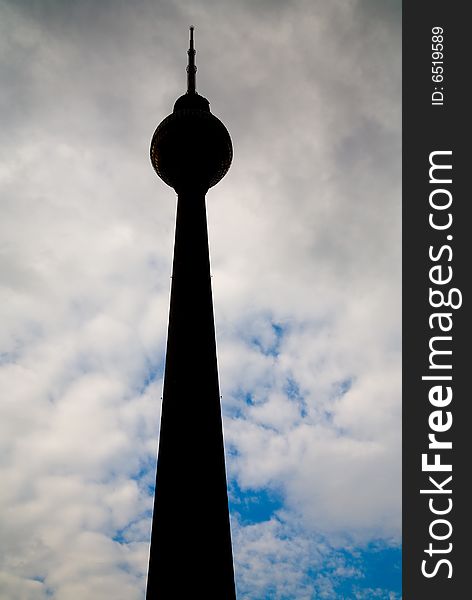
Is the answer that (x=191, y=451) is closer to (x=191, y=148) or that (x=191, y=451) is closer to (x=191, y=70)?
(x=191, y=148)

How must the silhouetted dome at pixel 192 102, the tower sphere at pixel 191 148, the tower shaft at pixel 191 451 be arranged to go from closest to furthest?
the tower shaft at pixel 191 451 < the tower sphere at pixel 191 148 < the silhouetted dome at pixel 192 102

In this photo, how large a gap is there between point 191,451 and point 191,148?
69.7 feet

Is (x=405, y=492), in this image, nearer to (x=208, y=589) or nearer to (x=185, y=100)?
(x=208, y=589)

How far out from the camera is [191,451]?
1150 inches

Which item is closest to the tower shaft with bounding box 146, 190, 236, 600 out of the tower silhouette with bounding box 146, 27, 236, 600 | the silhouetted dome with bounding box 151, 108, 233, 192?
the tower silhouette with bounding box 146, 27, 236, 600

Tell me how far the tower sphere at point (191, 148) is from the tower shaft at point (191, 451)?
2341mm

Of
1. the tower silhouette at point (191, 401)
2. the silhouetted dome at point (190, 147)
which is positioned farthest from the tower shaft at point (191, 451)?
the silhouetted dome at point (190, 147)

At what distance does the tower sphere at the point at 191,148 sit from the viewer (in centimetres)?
3866

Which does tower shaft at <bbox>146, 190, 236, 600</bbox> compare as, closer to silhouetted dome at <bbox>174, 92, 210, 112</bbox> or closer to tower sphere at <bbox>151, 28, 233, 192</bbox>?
tower sphere at <bbox>151, 28, 233, 192</bbox>

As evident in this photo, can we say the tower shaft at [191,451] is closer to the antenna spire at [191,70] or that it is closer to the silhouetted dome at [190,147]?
the silhouetted dome at [190,147]

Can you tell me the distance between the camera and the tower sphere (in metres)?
38.7

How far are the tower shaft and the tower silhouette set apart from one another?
0.05 metres

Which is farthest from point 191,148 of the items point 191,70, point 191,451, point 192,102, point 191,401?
point 191,451

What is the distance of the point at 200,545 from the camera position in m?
26.1
